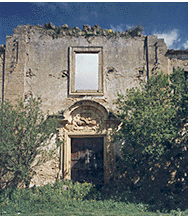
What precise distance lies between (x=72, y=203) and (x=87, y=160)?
2.23 meters

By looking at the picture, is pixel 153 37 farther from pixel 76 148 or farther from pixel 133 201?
Answer: pixel 133 201

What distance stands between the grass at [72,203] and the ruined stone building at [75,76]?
839mm

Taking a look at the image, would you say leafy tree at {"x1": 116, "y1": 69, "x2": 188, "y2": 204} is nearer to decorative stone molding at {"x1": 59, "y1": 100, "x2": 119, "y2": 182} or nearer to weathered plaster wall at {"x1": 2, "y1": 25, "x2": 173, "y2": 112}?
decorative stone molding at {"x1": 59, "y1": 100, "x2": 119, "y2": 182}

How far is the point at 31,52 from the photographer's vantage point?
32.0 feet

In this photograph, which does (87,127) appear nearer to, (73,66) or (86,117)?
(86,117)

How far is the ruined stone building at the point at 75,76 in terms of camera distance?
29.9ft

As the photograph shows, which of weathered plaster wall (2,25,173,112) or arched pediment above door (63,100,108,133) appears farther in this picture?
weathered plaster wall (2,25,173,112)

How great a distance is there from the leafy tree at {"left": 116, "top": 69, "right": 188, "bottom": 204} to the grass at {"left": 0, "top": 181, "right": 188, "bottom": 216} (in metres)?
0.98

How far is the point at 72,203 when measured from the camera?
7246mm

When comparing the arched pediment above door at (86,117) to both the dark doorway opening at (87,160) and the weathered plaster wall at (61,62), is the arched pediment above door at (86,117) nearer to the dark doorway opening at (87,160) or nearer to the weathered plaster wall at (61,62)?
the weathered plaster wall at (61,62)

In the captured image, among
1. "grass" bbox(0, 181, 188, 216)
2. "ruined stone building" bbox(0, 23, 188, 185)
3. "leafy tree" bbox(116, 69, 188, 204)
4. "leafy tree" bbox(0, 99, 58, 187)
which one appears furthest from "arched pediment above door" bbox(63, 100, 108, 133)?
"grass" bbox(0, 181, 188, 216)

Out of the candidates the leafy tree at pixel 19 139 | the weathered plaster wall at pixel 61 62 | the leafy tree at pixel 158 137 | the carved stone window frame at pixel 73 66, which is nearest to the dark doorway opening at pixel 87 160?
the leafy tree at pixel 158 137

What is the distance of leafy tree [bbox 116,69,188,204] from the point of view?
6918mm
